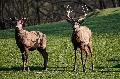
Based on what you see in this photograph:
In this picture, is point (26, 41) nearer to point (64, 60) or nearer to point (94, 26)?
point (64, 60)

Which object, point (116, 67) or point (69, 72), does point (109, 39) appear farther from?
point (69, 72)

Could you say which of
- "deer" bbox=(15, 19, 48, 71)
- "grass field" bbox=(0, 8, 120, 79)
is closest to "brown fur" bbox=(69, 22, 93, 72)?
"grass field" bbox=(0, 8, 120, 79)

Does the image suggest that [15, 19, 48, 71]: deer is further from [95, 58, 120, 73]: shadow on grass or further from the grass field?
[95, 58, 120, 73]: shadow on grass

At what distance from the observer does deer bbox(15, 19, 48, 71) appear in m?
21.2

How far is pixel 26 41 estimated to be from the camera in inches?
845

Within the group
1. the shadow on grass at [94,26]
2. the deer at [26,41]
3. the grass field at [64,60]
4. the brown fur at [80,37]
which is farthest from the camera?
the shadow on grass at [94,26]

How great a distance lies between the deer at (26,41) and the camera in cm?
2117

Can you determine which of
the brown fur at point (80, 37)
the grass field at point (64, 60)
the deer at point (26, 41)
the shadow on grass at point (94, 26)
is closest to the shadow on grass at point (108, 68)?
the grass field at point (64, 60)

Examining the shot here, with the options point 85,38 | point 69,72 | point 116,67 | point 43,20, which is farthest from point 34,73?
point 43,20

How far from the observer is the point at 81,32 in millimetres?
20500

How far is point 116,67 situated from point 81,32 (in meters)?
3.27

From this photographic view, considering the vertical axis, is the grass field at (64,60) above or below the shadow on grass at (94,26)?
above

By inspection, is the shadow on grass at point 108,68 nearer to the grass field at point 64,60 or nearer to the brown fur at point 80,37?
the grass field at point 64,60

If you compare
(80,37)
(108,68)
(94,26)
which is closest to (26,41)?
(80,37)
